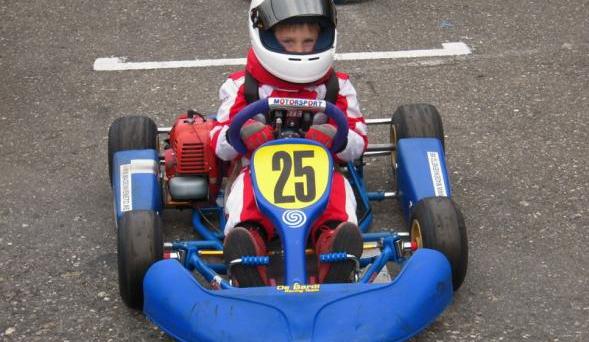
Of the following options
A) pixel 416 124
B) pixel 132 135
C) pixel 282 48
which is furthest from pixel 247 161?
pixel 416 124

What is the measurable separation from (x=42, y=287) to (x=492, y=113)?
9.52ft

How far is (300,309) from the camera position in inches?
152

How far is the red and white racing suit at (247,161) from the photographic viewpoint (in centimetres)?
455

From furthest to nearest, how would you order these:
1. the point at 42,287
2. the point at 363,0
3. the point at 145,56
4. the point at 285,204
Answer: the point at 363,0 < the point at 145,56 < the point at 42,287 < the point at 285,204

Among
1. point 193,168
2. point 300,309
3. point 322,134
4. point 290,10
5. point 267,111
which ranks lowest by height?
point 300,309

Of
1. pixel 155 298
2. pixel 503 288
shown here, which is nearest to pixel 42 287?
pixel 155 298

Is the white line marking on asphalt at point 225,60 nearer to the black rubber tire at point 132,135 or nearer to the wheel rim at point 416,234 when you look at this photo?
the black rubber tire at point 132,135

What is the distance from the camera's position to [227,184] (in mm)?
4977

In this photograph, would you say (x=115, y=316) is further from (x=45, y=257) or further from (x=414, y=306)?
(x=414, y=306)

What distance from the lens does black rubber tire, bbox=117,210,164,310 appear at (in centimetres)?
430

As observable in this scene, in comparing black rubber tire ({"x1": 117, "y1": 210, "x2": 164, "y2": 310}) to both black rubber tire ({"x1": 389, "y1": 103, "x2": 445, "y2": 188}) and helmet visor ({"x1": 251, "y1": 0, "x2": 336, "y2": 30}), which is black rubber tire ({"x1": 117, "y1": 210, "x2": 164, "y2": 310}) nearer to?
helmet visor ({"x1": 251, "y1": 0, "x2": 336, "y2": 30})

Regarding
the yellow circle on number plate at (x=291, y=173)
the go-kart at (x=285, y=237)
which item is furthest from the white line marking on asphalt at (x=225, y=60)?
the yellow circle on number plate at (x=291, y=173)

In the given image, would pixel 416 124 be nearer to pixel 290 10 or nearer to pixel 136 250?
pixel 290 10

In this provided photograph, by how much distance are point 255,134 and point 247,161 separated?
0.67 feet
